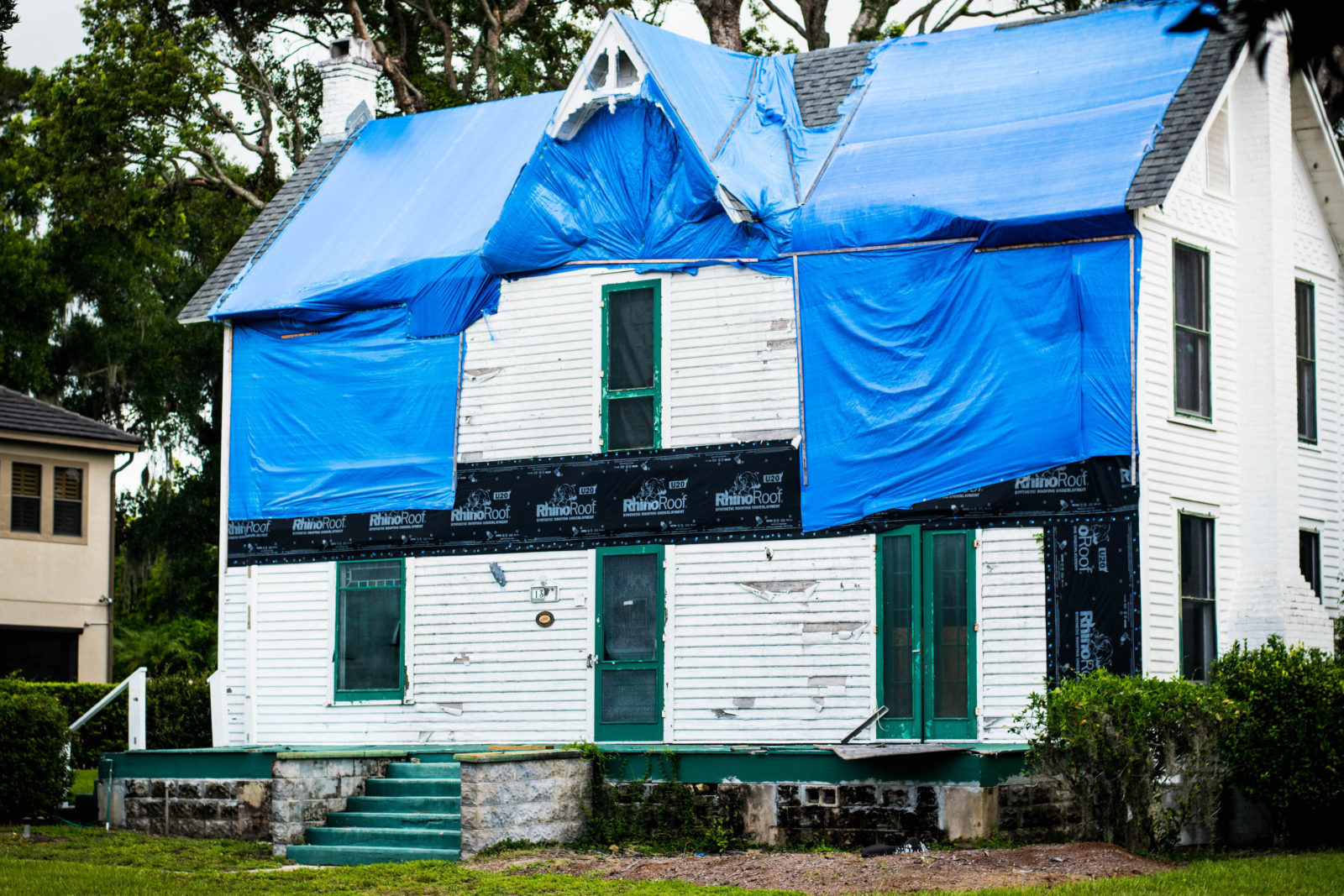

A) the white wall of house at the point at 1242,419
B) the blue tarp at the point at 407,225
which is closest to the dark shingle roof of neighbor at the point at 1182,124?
the white wall of house at the point at 1242,419

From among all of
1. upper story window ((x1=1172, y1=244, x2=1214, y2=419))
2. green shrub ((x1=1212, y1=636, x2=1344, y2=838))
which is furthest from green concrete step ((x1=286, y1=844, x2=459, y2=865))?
upper story window ((x1=1172, y1=244, x2=1214, y2=419))

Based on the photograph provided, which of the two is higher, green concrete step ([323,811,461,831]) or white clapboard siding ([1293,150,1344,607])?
white clapboard siding ([1293,150,1344,607])

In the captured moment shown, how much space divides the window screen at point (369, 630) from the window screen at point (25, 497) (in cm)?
1393

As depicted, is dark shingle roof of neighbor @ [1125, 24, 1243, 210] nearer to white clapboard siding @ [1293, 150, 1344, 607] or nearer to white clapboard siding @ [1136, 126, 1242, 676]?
white clapboard siding @ [1136, 126, 1242, 676]

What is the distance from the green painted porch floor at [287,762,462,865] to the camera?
50.0 ft

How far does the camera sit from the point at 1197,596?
1659 centimetres

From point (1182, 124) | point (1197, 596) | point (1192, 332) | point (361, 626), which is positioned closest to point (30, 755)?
point (361, 626)

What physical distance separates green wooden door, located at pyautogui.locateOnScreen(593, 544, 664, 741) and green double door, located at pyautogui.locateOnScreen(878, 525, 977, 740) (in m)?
2.43

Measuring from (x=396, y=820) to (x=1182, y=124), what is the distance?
9.93m

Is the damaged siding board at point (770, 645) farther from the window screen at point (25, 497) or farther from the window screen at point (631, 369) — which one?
the window screen at point (25, 497)

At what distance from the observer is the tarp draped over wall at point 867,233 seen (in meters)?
15.9

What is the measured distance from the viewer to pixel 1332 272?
64.3 ft

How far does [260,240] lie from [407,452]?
4118 millimetres

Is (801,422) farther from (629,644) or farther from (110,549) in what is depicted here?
(110,549)
